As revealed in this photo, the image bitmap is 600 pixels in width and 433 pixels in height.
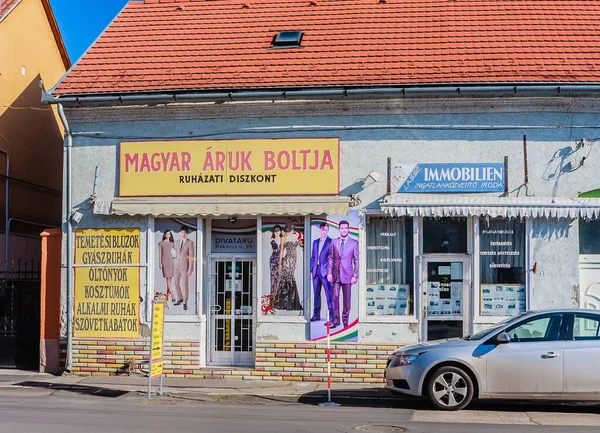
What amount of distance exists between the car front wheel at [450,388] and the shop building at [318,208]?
3008 millimetres

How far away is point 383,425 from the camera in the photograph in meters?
10.4

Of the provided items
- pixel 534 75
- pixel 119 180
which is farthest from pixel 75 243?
pixel 534 75

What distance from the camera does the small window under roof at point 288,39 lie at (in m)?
16.7

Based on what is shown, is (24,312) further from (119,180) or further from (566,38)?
(566,38)

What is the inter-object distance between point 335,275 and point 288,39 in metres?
4.99

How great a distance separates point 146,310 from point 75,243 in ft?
6.18

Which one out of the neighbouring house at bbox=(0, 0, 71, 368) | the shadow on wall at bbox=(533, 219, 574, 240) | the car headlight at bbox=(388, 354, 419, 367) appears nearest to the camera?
the car headlight at bbox=(388, 354, 419, 367)

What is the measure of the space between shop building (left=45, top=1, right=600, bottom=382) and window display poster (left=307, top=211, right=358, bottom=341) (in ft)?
0.12

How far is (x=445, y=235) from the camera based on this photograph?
49.3 ft

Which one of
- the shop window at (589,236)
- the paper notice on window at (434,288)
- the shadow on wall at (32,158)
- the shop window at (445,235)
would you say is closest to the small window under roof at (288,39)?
the shop window at (445,235)

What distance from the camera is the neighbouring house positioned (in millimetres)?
19281

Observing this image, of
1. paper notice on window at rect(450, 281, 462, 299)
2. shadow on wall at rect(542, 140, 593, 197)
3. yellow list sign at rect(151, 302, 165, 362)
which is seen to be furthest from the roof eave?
yellow list sign at rect(151, 302, 165, 362)

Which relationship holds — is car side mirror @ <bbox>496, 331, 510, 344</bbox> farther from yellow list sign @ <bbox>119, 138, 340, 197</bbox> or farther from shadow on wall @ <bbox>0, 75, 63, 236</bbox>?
shadow on wall @ <bbox>0, 75, 63, 236</bbox>

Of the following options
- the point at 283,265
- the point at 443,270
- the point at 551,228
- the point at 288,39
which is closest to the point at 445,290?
the point at 443,270
